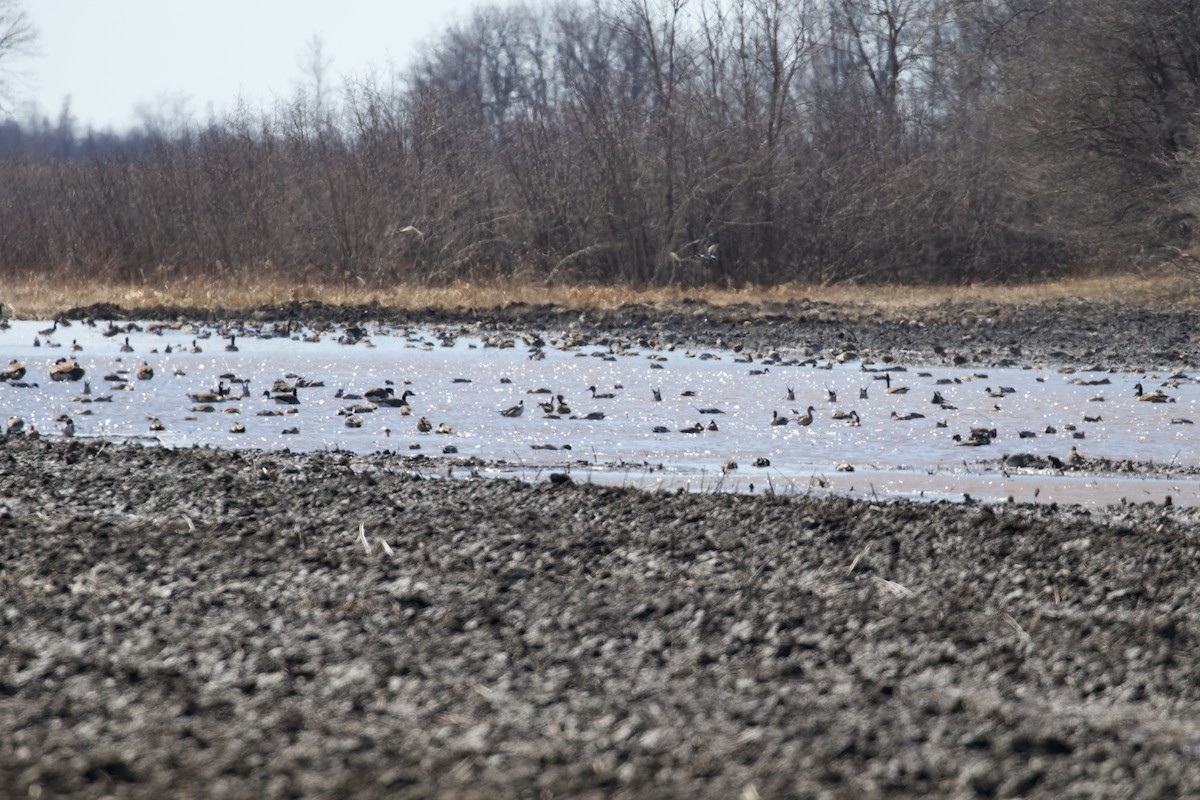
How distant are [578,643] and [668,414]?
24.5 ft

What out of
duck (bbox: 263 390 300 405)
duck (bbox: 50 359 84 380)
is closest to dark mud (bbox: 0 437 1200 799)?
duck (bbox: 263 390 300 405)

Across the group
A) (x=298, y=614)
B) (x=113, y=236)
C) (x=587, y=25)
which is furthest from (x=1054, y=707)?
(x=587, y=25)

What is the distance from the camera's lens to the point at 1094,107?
88.8 ft

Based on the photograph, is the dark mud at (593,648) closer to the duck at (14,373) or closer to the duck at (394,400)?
the duck at (394,400)

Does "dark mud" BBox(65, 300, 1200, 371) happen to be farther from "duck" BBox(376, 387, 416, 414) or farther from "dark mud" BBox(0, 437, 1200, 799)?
"dark mud" BBox(0, 437, 1200, 799)

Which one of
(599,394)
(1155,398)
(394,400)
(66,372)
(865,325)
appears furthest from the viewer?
(865,325)

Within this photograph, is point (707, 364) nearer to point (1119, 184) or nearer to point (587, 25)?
point (1119, 184)

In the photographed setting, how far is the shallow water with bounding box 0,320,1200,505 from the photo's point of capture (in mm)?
9133

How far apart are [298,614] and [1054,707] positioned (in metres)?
2.55

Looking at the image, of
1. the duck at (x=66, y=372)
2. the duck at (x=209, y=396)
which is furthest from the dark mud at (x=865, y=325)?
the duck at (x=66, y=372)

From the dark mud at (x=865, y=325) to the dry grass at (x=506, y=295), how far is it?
29.2 inches

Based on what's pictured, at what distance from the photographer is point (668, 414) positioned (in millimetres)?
12359

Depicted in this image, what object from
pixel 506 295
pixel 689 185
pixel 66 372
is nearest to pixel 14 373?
pixel 66 372

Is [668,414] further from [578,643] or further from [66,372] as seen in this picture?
[578,643]
